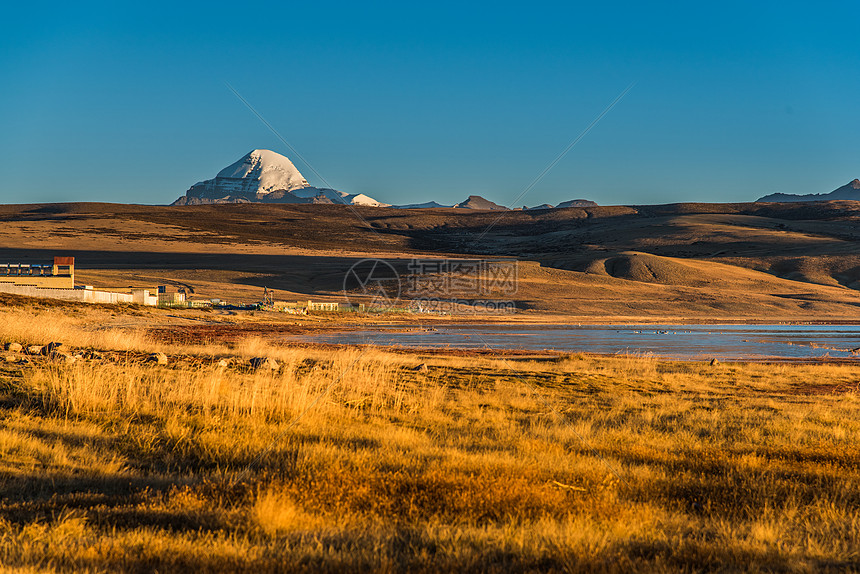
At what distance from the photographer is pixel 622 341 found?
37.3m

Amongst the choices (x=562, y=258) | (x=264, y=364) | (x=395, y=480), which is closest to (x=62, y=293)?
(x=264, y=364)

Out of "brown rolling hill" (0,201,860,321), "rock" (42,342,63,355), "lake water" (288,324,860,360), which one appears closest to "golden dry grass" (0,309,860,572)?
"rock" (42,342,63,355)

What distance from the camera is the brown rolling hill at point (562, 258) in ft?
243

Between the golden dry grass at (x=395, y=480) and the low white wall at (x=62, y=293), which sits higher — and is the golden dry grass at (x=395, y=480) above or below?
above

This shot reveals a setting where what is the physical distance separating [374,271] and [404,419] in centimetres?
8025
